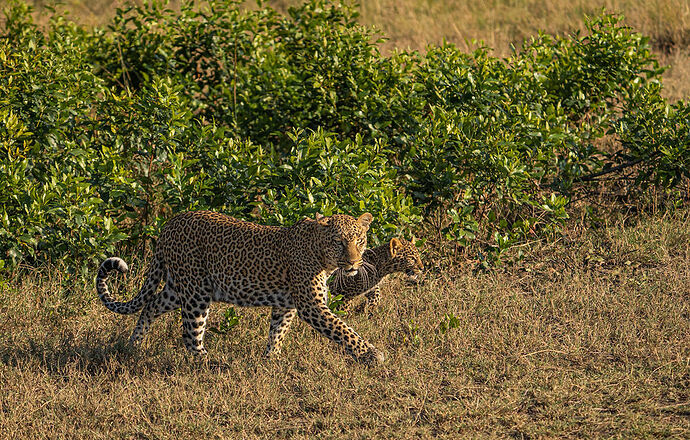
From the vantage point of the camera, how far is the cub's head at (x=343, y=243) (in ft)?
22.9

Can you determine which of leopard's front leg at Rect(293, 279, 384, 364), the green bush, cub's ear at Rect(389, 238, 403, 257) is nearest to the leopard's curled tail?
the green bush

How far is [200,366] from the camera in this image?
720 cm

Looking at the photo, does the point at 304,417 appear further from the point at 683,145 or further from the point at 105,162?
the point at 683,145

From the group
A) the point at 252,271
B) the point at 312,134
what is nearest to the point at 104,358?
the point at 252,271

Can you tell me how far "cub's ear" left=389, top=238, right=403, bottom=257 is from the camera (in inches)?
328

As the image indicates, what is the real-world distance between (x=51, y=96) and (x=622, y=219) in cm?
613

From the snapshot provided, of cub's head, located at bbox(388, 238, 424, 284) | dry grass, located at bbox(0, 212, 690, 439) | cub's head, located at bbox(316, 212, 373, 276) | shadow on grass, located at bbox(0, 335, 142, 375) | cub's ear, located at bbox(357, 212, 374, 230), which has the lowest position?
shadow on grass, located at bbox(0, 335, 142, 375)

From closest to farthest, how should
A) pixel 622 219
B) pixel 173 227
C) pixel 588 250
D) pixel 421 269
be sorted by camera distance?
pixel 173 227, pixel 421 269, pixel 588 250, pixel 622 219

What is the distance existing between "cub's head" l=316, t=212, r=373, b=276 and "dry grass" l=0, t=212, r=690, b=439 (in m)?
0.74

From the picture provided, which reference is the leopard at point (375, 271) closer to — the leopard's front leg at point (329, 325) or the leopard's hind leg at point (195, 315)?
the leopard's front leg at point (329, 325)

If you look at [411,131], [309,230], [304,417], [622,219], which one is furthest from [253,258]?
[622,219]

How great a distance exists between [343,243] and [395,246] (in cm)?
147

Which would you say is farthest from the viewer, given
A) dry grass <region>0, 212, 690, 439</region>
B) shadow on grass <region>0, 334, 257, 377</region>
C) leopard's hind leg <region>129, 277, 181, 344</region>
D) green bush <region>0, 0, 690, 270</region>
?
green bush <region>0, 0, 690, 270</region>

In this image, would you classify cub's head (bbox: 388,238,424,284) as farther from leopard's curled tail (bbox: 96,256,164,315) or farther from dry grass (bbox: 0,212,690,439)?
leopard's curled tail (bbox: 96,256,164,315)
